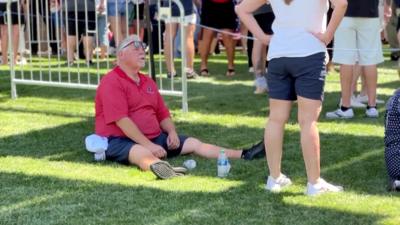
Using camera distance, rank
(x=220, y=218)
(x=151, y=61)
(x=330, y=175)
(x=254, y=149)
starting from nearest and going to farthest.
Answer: (x=220, y=218) < (x=330, y=175) < (x=254, y=149) < (x=151, y=61)

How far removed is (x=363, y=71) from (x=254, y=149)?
233cm

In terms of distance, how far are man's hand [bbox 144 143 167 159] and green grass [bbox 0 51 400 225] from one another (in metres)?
0.11

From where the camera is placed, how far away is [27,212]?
422 centimetres

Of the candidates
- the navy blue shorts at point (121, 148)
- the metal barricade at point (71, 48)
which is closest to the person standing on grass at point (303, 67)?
the navy blue shorts at point (121, 148)

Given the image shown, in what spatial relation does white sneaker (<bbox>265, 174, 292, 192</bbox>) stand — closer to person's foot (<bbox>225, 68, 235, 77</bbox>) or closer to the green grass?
the green grass

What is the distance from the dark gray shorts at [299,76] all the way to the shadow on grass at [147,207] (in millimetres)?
607

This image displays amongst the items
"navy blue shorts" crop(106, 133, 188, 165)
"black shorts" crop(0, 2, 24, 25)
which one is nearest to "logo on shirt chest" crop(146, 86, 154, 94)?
"navy blue shorts" crop(106, 133, 188, 165)

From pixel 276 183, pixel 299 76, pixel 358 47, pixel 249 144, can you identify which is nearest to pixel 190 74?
pixel 358 47

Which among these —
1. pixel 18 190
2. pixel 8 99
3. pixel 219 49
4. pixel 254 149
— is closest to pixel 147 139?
pixel 254 149

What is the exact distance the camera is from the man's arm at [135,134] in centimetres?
548

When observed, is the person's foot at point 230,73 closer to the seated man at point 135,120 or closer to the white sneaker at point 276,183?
the seated man at point 135,120

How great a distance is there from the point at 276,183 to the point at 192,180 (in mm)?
564

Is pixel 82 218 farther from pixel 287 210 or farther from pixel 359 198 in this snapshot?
pixel 359 198

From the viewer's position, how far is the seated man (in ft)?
18.0
